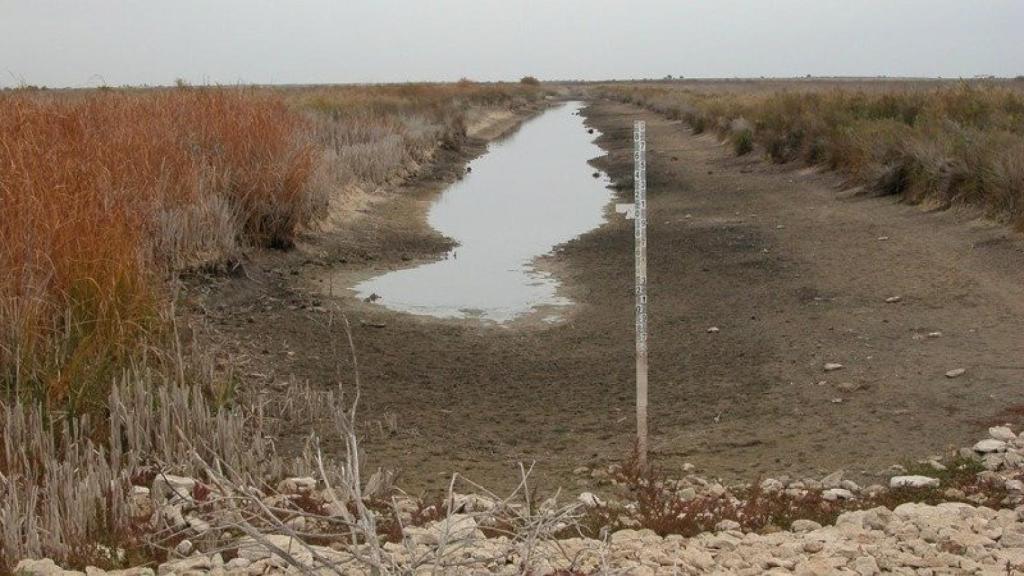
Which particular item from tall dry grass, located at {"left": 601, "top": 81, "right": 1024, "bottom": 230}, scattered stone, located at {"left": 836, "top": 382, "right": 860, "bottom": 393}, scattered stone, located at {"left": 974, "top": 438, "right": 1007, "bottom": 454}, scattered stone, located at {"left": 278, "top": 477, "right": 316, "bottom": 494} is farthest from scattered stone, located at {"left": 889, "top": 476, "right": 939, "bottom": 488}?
tall dry grass, located at {"left": 601, "top": 81, "right": 1024, "bottom": 230}

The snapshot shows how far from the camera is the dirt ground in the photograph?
21.2 feet

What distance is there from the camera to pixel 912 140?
16.7m

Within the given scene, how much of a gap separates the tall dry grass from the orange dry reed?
26.4 ft

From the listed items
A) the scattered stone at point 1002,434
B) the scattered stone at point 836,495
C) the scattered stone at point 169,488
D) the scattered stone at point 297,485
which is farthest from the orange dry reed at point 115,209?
the scattered stone at point 1002,434

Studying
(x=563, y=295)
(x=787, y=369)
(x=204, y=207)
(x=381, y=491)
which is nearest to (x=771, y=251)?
(x=563, y=295)

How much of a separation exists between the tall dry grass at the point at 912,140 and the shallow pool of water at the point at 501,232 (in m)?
4.02

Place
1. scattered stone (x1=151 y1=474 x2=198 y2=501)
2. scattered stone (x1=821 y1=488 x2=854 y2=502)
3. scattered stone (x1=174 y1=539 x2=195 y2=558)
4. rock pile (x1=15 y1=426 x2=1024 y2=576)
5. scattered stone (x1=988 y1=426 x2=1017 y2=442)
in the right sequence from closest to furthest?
rock pile (x1=15 y1=426 x2=1024 y2=576)
scattered stone (x1=174 y1=539 x2=195 y2=558)
scattered stone (x1=151 y1=474 x2=198 y2=501)
scattered stone (x1=821 y1=488 x2=854 y2=502)
scattered stone (x1=988 y1=426 x2=1017 y2=442)

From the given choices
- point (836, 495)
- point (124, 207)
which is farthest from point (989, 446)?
point (124, 207)

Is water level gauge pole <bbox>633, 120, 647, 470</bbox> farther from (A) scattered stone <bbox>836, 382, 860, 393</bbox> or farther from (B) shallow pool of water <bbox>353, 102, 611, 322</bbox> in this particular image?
(B) shallow pool of water <bbox>353, 102, 611, 322</bbox>

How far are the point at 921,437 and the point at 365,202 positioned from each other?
11846 mm

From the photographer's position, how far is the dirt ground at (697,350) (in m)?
6.46

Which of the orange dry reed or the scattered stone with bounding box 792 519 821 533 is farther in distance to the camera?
the orange dry reed

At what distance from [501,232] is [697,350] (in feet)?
28.3

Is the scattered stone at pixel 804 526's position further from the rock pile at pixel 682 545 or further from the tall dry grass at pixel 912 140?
the tall dry grass at pixel 912 140
